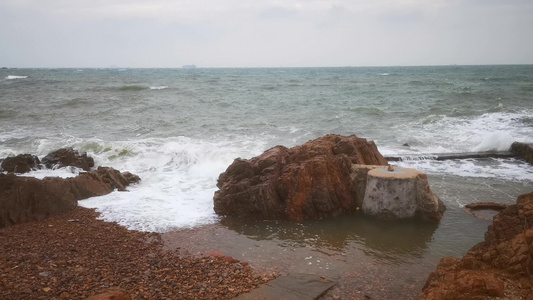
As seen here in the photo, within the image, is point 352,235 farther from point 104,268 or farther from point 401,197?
point 104,268

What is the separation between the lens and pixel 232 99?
33406 millimetres

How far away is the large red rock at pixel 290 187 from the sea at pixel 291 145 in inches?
13.9

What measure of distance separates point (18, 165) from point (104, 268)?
811 centimetres

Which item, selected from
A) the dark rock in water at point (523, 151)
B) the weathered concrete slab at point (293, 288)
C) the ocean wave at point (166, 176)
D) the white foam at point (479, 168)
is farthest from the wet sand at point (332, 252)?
the dark rock in water at point (523, 151)

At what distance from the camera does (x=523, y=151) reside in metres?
13.8

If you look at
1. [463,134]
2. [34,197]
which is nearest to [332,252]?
[34,197]

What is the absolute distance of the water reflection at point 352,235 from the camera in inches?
275

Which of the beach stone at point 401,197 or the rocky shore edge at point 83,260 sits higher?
the beach stone at point 401,197

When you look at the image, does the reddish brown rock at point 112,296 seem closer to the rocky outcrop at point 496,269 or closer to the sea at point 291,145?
the sea at point 291,145

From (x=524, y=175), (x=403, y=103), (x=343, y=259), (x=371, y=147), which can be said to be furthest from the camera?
(x=403, y=103)

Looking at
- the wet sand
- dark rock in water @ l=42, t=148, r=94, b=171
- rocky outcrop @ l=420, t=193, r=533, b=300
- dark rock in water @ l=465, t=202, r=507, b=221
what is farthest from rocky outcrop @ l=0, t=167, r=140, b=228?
dark rock in water @ l=465, t=202, r=507, b=221

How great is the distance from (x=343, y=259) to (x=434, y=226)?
2624mm

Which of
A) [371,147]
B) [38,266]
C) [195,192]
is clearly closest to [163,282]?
[38,266]

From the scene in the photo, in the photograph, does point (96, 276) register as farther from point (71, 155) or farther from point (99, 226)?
point (71, 155)
